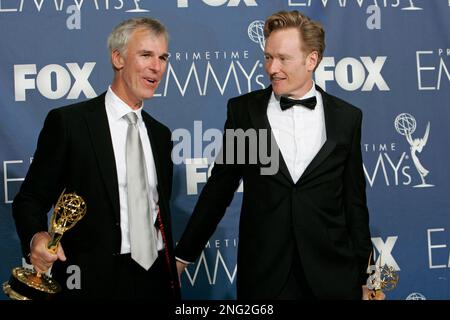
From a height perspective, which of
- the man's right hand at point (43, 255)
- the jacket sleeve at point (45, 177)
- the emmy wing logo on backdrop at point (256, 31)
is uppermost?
the emmy wing logo on backdrop at point (256, 31)

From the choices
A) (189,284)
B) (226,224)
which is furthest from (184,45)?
(189,284)

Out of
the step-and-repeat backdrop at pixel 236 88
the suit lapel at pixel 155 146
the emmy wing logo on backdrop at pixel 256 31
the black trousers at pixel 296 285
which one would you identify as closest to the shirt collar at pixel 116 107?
the suit lapel at pixel 155 146

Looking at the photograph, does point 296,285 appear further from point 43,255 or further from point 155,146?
point 43,255

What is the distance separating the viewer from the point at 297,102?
2994 mm

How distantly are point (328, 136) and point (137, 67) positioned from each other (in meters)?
0.78

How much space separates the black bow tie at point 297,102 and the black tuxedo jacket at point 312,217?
59 mm

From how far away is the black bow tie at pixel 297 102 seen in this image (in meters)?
2.99

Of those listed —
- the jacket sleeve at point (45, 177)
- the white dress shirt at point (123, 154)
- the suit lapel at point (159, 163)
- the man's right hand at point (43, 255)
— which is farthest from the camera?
the suit lapel at point (159, 163)

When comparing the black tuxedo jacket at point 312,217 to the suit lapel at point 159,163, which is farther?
the suit lapel at point 159,163

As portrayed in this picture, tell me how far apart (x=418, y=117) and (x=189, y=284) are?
1.48 metres

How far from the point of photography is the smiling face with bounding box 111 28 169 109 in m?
3.06

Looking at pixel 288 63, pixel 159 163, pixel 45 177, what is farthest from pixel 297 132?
pixel 45 177

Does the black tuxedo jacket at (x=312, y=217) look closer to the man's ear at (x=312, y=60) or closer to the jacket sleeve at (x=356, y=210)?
the jacket sleeve at (x=356, y=210)

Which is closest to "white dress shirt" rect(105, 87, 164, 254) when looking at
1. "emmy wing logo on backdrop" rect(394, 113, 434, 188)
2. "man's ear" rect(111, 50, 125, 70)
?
"man's ear" rect(111, 50, 125, 70)
